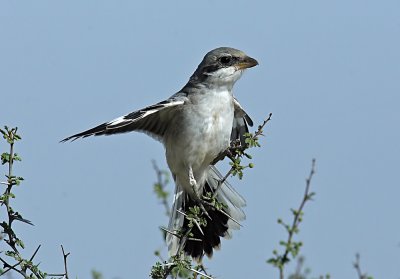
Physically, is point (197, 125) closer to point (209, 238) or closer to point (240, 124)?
point (240, 124)

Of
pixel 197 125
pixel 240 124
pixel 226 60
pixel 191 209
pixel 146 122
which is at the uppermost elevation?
pixel 226 60

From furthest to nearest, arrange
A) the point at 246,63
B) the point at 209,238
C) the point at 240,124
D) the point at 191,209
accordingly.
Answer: the point at 240,124
the point at 209,238
the point at 246,63
the point at 191,209

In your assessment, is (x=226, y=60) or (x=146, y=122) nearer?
(x=146, y=122)

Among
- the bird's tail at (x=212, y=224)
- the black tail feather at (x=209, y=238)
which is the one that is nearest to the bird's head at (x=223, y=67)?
the bird's tail at (x=212, y=224)

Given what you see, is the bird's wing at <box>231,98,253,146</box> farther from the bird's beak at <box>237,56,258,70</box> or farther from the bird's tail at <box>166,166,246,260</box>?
the bird's beak at <box>237,56,258,70</box>

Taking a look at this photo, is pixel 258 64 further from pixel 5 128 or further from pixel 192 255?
pixel 5 128

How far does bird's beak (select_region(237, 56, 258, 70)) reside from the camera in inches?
237

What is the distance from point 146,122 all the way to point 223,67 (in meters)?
0.81

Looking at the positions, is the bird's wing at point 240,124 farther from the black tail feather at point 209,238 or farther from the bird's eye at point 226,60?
the black tail feather at point 209,238

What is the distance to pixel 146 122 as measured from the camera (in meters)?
5.90

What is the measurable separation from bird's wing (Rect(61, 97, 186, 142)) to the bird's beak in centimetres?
56

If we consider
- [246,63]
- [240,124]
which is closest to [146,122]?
[246,63]

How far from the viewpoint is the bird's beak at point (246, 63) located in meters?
6.01

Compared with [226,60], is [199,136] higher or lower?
lower
